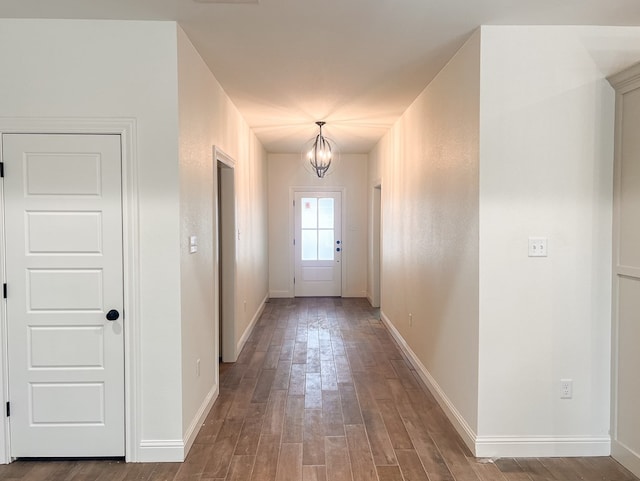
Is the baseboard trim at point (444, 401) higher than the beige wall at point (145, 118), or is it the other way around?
the beige wall at point (145, 118)

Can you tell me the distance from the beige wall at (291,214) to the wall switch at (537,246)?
206 inches

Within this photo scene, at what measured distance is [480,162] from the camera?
2520 millimetres

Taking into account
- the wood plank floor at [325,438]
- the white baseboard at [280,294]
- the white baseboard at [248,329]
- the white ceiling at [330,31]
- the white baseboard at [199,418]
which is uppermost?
the white ceiling at [330,31]

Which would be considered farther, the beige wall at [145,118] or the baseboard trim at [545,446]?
the baseboard trim at [545,446]

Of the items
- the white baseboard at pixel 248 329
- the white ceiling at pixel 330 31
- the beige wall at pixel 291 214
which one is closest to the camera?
the white ceiling at pixel 330 31

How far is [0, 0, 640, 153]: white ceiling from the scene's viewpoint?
7.40 ft

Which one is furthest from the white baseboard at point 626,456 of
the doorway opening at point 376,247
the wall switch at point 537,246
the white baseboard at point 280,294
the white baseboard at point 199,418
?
the white baseboard at point 280,294

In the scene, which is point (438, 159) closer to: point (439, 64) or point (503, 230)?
point (439, 64)

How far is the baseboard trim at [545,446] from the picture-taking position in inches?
101

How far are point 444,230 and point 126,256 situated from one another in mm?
2161

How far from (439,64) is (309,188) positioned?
15.4ft

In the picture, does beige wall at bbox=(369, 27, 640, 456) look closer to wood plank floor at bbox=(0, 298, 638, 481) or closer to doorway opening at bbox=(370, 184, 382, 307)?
wood plank floor at bbox=(0, 298, 638, 481)

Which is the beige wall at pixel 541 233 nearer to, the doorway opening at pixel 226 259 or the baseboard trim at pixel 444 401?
the baseboard trim at pixel 444 401

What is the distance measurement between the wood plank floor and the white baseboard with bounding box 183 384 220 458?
0.05 m
